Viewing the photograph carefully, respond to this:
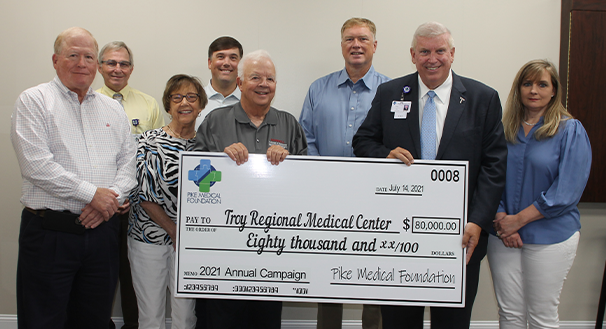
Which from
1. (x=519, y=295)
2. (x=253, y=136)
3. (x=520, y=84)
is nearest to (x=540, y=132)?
(x=520, y=84)

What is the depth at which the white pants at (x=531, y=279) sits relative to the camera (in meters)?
2.23

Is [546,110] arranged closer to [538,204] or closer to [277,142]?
[538,204]

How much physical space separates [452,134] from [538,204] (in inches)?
29.8

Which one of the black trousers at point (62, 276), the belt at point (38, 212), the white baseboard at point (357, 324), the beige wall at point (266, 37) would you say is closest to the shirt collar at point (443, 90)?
the beige wall at point (266, 37)

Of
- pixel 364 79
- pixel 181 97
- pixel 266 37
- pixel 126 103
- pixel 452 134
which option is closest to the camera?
pixel 452 134

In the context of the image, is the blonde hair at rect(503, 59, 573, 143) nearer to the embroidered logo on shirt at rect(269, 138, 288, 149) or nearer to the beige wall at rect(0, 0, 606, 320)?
the beige wall at rect(0, 0, 606, 320)

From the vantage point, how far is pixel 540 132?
2240 mm

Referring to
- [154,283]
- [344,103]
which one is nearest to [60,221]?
[154,283]

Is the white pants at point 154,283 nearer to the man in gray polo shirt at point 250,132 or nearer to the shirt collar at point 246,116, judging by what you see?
the man in gray polo shirt at point 250,132

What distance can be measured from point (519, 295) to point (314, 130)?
1.75 m

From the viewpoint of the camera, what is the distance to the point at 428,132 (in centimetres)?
204

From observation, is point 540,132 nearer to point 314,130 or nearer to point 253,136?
point 314,130

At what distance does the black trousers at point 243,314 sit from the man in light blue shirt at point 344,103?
93 cm

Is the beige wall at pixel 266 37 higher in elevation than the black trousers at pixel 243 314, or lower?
higher
